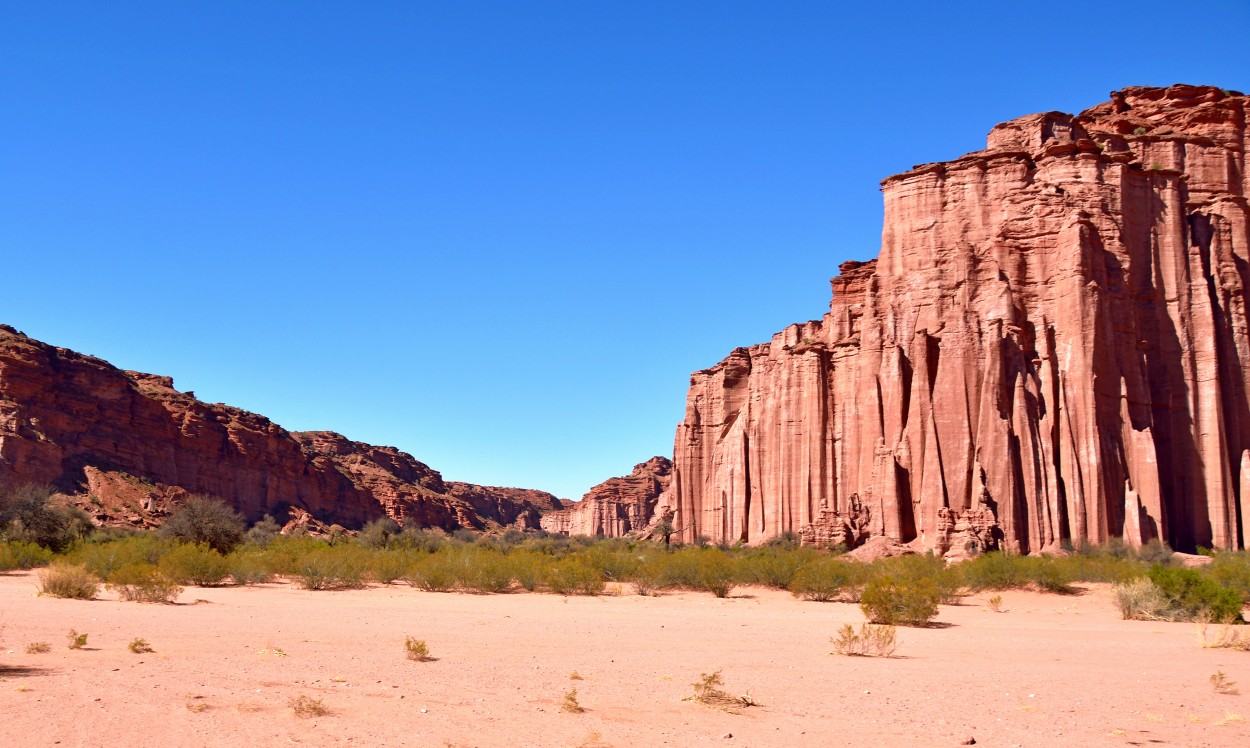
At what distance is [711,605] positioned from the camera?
935 inches

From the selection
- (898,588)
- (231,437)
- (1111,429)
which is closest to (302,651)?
(898,588)

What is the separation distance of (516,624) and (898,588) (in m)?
7.74

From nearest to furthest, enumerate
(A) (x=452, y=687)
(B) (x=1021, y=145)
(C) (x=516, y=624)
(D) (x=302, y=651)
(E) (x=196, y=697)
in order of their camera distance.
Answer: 1. (E) (x=196, y=697)
2. (A) (x=452, y=687)
3. (D) (x=302, y=651)
4. (C) (x=516, y=624)
5. (B) (x=1021, y=145)

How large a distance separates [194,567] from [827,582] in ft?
56.3

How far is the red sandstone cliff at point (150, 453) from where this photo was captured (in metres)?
63.3

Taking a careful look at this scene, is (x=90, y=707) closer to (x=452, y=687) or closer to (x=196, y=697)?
(x=196, y=697)

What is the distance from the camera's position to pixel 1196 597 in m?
20.8

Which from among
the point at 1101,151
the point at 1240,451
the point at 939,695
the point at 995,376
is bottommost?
the point at 939,695

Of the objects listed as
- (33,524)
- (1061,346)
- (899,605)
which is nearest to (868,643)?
(899,605)

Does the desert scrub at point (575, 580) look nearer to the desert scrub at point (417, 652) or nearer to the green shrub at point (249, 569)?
the green shrub at point (249, 569)

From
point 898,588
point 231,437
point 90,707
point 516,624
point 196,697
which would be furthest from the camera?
point 231,437

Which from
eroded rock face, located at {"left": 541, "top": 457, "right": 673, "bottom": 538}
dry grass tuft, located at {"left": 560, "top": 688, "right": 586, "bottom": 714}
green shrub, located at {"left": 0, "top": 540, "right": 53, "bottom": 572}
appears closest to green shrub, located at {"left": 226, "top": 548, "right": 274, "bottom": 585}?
green shrub, located at {"left": 0, "top": 540, "right": 53, "bottom": 572}

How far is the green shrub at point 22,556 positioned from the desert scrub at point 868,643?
87.3ft

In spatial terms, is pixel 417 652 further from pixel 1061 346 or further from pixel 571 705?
pixel 1061 346
